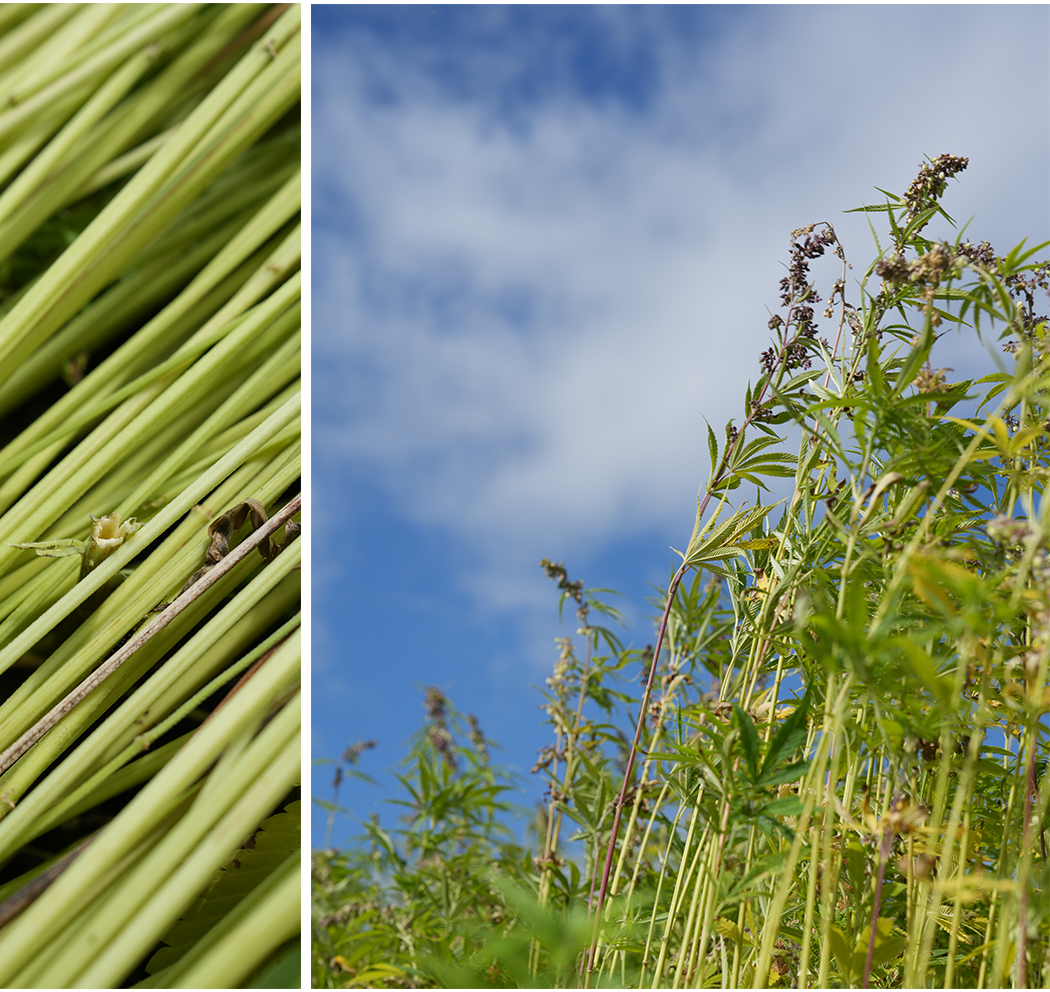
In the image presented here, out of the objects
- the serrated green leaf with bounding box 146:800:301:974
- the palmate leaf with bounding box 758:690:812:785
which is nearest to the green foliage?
the palmate leaf with bounding box 758:690:812:785

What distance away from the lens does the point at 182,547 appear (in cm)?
54

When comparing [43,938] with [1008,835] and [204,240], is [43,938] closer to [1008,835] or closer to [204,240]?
[1008,835]

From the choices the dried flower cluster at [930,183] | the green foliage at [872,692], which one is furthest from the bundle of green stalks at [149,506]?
the dried flower cluster at [930,183]

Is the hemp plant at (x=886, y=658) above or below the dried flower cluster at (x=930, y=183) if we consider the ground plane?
below

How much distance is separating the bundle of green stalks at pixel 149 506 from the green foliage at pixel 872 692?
0.15m

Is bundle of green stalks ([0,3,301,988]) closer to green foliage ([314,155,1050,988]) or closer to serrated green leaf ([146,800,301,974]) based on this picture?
serrated green leaf ([146,800,301,974])

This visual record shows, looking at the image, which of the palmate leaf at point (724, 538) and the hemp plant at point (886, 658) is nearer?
the hemp plant at point (886, 658)

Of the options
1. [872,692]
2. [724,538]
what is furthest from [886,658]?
[724,538]

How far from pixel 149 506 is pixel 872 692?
0.52 metres

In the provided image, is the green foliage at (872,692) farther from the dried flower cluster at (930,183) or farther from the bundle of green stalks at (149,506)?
the bundle of green stalks at (149,506)

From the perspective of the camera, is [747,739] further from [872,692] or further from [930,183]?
[930,183]

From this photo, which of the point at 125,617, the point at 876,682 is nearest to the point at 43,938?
the point at 125,617

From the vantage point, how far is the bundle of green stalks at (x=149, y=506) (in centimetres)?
37

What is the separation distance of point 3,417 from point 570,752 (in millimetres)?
654
